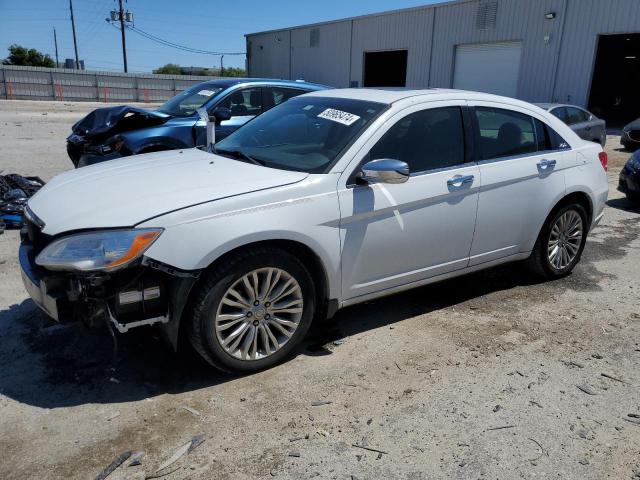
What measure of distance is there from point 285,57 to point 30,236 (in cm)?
3792

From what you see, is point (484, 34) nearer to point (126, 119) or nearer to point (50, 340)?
point (126, 119)

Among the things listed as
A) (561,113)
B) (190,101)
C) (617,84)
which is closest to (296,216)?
(190,101)

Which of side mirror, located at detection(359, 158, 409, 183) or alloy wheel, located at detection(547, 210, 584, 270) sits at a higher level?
side mirror, located at detection(359, 158, 409, 183)

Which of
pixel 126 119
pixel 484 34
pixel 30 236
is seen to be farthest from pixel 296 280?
pixel 484 34

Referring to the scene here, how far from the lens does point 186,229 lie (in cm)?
293

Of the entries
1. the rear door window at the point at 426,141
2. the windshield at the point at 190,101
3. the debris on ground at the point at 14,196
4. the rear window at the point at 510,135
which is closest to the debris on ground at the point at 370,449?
the rear door window at the point at 426,141

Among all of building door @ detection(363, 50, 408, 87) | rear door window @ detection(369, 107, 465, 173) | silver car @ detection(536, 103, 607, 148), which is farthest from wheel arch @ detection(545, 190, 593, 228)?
building door @ detection(363, 50, 408, 87)

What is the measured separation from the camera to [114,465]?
2.57 metres

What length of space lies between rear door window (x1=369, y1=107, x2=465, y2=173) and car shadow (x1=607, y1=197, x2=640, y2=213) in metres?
5.63

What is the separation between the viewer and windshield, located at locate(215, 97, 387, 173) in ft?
11.9

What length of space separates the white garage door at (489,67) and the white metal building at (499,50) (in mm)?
43

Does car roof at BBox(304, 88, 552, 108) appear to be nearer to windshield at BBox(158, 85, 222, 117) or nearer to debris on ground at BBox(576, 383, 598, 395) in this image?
debris on ground at BBox(576, 383, 598, 395)

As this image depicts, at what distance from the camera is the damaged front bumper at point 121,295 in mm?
2875

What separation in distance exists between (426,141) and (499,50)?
2252 centimetres
